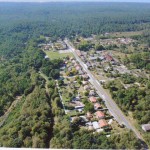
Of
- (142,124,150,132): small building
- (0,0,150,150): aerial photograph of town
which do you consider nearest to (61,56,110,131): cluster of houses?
(0,0,150,150): aerial photograph of town

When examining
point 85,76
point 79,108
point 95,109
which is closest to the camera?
point 95,109

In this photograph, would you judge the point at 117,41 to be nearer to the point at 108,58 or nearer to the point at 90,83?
the point at 108,58

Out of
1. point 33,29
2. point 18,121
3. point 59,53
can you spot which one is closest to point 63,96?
point 18,121

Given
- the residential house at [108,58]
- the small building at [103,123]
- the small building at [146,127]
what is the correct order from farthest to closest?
the residential house at [108,58], the small building at [103,123], the small building at [146,127]

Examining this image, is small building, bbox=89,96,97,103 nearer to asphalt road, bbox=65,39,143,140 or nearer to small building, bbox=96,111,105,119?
asphalt road, bbox=65,39,143,140

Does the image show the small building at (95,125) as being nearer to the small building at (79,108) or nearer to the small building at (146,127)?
the small building at (79,108)

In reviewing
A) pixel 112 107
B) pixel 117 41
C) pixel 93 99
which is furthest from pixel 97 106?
pixel 117 41

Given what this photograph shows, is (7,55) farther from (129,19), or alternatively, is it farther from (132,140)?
(129,19)

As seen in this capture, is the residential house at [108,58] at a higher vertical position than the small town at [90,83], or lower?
higher

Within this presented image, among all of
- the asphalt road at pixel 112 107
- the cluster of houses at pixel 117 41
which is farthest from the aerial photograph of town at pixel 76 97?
the cluster of houses at pixel 117 41

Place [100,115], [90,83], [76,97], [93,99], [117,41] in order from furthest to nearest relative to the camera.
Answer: [117,41], [90,83], [76,97], [93,99], [100,115]

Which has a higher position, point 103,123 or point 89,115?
point 103,123
